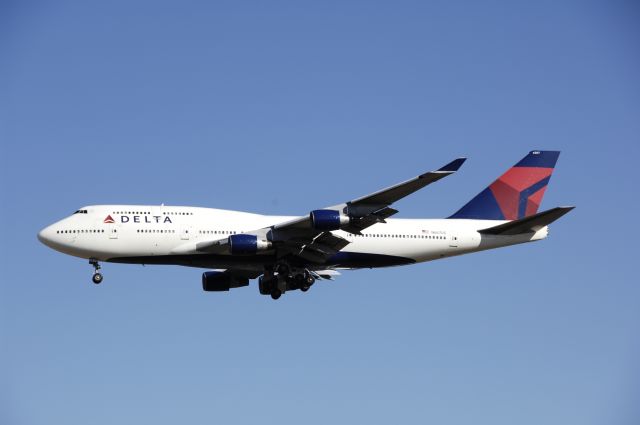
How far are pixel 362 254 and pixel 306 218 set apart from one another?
4.86 meters

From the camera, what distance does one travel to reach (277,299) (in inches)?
1865

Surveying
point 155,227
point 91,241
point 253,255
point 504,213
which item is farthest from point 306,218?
point 504,213

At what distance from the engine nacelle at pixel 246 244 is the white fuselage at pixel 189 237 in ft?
6.37

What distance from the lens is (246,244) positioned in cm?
4319

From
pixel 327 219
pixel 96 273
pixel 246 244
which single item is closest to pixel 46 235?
pixel 96 273

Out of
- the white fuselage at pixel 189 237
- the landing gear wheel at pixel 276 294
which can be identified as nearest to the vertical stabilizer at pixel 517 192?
the white fuselage at pixel 189 237

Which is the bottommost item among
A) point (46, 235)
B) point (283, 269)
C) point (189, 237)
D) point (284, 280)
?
point (284, 280)

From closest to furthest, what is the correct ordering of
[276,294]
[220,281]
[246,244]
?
[246,244]
[276,294]
[220,281]

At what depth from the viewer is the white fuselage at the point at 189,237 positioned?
44.1 m

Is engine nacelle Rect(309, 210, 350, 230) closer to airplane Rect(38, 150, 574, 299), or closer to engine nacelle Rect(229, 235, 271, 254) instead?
airplane Rect(38, 150, 574, 299)

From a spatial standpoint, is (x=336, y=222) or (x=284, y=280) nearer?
(x=336, y=222)

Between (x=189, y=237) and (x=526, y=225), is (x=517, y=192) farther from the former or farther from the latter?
(x=189, y=237)

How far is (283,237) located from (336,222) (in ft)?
9.88

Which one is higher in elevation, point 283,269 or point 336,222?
point 336,222
